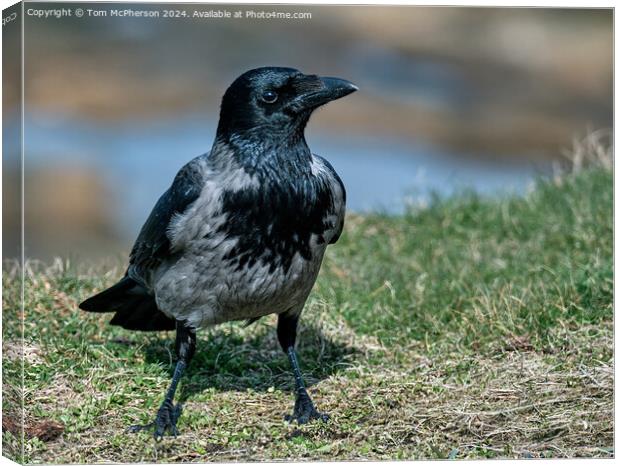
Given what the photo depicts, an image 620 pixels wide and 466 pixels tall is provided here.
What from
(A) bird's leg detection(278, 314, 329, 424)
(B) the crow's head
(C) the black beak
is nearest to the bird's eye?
(B) the crow's head

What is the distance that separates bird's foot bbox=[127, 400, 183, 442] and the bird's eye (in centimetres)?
183

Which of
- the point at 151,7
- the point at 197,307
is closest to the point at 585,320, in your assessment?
the point at 197,307

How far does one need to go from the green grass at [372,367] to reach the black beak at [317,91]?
183cm

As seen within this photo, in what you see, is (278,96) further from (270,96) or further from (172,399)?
(172,399)

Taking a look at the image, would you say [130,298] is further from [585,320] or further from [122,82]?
[585,320]

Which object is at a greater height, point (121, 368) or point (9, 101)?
point (9, 101)

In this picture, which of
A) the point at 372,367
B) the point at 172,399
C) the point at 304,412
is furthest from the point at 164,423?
the point at 372,367

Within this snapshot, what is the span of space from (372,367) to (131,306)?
1.64 meters

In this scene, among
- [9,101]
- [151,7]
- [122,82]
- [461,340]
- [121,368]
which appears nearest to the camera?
[9,101]

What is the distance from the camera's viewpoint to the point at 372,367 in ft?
22.5

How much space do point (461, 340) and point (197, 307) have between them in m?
2.12

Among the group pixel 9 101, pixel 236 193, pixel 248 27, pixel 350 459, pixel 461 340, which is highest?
pixel 248 27

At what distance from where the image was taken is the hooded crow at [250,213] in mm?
5762

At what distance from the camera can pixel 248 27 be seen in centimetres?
612
